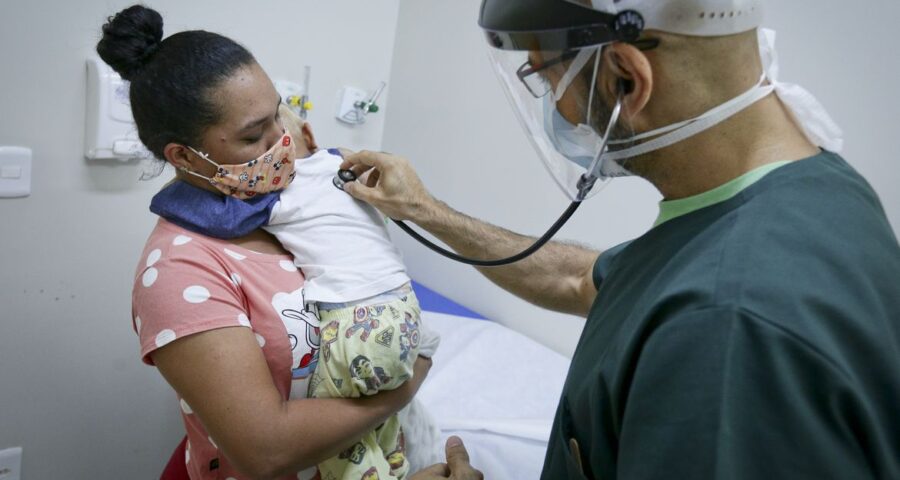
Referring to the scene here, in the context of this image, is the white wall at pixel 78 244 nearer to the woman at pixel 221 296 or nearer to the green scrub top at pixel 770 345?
the woman at pixel 221 296

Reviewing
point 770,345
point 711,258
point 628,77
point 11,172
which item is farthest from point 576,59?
point 11,172

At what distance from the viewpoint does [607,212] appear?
1.73 metres

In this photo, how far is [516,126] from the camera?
1.90 metres

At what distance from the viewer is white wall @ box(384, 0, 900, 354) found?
1.29m

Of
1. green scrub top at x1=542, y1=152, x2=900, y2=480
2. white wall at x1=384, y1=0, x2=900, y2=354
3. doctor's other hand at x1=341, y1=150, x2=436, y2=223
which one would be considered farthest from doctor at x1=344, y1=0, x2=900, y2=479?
white wall at x1=384, y1=0, x2=900, y2=354

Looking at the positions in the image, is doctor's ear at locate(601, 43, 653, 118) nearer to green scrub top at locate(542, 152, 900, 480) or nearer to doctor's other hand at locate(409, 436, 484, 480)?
green scrub top at locate(542, 152, 900, 480)

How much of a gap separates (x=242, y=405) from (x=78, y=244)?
0.96 m

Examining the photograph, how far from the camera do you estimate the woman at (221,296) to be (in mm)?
892

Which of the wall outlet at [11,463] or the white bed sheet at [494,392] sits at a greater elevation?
the white bed sheet at [494,392]

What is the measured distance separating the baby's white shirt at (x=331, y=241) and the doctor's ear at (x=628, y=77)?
525mm

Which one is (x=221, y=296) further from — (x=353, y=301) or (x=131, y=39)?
(x=131, y=39)

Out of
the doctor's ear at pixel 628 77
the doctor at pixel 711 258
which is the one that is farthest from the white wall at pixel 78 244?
the doctor's ear at pixel 628 77

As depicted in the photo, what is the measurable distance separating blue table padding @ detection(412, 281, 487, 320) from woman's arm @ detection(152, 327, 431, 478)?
1101 mm

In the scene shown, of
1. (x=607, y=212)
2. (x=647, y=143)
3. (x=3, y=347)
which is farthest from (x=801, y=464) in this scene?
(x=3, y=347)
